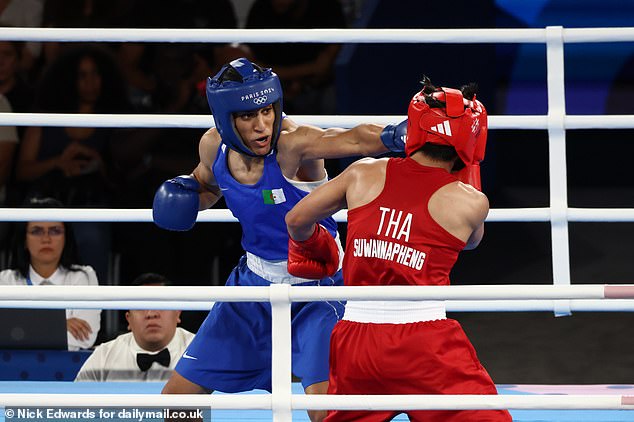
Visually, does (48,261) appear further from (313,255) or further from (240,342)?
(313,255)

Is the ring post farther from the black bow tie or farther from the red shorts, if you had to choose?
the black bow tie

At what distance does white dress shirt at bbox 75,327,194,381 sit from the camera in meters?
4.37

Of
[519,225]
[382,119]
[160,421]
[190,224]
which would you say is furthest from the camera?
[519,225]

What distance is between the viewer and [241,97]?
3.25 m

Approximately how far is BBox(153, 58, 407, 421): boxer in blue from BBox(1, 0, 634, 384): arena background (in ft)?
6.05

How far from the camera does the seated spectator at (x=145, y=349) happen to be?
4414 millimetres

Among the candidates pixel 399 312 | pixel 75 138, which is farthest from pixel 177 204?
pixel 75 138

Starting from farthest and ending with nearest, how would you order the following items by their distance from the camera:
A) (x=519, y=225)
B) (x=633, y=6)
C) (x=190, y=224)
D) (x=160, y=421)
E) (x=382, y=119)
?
1. (x=633, y=6)
2. (x=519, y=225)
3. (x=382, y=119)
4. (x=190, y=224)
5. (x=160, y=421)

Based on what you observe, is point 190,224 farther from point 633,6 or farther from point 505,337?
point 633,6

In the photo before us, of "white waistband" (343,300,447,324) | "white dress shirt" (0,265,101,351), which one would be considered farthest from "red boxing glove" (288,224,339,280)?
"white dress shirt" (0,265,101,351)

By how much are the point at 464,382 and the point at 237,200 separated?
0.89m

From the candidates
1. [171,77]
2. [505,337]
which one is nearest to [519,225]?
[505,337]

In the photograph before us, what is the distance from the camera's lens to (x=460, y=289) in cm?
262

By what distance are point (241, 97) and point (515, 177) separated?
489 centimetres
